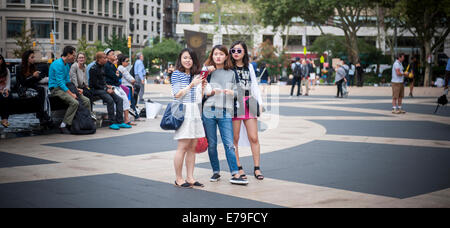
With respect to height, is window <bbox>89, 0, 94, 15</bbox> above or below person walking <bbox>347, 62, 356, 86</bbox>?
above

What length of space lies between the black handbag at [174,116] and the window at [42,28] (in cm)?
6033

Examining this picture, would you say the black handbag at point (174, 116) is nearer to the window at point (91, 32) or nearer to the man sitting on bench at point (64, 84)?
the man sitting on bench at point (64, 84)

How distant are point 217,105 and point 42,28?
206 feet

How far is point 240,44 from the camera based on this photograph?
7207mm

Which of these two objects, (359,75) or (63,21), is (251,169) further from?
(63,21)

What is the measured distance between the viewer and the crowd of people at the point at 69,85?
12.0 m

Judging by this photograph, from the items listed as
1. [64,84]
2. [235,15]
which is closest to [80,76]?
[64,84]

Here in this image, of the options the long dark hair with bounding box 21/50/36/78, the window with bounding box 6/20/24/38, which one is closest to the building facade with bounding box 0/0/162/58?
the window with bounding box 6/20/24/38

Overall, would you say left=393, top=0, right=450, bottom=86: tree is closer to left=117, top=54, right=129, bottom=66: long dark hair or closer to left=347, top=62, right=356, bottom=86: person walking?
left=347, top=62, right=356, bottom=86: person walking

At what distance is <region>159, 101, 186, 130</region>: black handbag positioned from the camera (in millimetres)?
6504

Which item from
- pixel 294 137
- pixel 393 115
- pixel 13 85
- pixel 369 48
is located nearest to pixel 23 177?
Answer: pixel 294 137

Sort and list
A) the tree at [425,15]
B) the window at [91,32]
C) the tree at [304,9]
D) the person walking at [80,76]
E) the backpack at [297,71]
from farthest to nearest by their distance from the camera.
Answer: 1. the window at [91,32]
2. the tree at [304,9]
3. the tree at [425,15]
4. the backpack at [297,71]
5. the person walking at [80,76]

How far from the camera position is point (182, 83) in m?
6.61

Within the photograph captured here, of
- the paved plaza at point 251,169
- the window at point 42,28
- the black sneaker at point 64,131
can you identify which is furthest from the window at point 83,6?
the black sneaker at point 64,131
